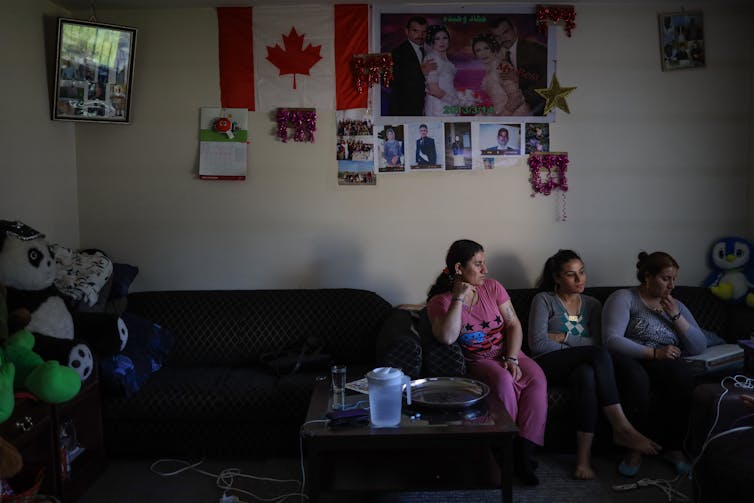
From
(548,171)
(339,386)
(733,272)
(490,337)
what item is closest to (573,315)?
(490,337)

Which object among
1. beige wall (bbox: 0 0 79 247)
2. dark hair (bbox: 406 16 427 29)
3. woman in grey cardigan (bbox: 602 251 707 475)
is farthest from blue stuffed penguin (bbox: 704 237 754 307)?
beige wall (bbox: 0 0 79 247)

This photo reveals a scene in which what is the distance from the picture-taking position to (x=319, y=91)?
11.6ft

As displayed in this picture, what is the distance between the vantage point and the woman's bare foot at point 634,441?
8.78 ft

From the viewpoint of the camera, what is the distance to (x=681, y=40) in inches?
139

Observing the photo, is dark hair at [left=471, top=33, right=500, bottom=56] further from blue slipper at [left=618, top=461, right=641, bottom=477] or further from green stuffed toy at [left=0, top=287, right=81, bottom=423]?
green stuffed toy at [left=0, top=287, right=81, bottom=423]

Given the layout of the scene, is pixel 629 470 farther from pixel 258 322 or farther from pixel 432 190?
pixel 258 322

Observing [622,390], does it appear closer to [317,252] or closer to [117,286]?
[317,252]

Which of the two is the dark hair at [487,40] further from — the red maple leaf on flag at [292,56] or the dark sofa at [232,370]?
the dark sofa at [232,370]

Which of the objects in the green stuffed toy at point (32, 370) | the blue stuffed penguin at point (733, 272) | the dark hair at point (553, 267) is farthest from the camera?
the blue stuffed penguin at point (733, 272)

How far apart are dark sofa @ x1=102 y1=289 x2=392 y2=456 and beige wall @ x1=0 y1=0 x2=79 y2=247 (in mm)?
643

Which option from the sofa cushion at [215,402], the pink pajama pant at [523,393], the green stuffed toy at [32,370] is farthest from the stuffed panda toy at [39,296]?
the pink pajama pant at [523,393]

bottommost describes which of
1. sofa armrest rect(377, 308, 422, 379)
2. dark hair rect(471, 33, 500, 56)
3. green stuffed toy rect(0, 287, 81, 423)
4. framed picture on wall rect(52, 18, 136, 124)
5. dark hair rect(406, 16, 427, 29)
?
sofa armrest rect(377, 308, 422, 379)

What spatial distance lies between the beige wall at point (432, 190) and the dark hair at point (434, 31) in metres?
0.67

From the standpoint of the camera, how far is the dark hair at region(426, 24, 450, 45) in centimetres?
349
